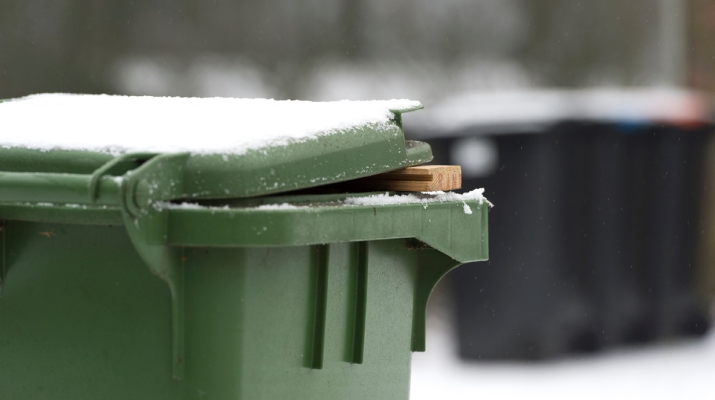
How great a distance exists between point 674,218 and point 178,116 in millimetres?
5039

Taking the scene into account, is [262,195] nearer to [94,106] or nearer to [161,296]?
[161,296]

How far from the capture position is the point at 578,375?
6.16 metres

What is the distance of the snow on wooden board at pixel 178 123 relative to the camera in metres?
2.47

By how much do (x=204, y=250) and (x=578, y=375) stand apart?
13.9 feet

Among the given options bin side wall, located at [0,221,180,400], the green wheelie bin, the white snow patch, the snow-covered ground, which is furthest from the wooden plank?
the snow-covered ground

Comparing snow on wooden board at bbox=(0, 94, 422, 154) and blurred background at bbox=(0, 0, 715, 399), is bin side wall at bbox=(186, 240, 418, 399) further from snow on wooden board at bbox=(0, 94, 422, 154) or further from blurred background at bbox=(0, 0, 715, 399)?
blurred background at bbox=(0, 0, 715, 399)

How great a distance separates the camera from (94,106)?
3.06 metres

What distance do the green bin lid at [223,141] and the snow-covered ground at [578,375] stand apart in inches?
120

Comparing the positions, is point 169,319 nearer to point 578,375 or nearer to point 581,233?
point 578,375

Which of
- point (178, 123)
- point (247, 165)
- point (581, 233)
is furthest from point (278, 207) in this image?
point (581, 233)

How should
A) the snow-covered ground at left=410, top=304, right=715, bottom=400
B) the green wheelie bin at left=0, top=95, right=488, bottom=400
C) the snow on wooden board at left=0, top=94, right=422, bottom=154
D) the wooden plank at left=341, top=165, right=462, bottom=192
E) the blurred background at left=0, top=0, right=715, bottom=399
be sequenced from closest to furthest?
the green wheelie bin at left=0, top=95, right=488, bottom=400, the snow on wooden board at left=0, top=94, right=422, bottom=154, the wooden plank at left=341, top=165, right=462, bottom=192, the snow-covered ground at left=410, top=304, right=715, bottom=400, the blurred background at left=0, top=0, right=715, bottom=399

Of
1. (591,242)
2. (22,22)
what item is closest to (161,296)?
(591,242)

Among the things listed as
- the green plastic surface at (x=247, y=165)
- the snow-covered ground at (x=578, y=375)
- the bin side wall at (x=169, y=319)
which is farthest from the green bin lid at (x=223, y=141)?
the snow-covered ground at (x=578, y=375)

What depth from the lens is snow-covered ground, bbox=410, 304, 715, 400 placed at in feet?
18.7
